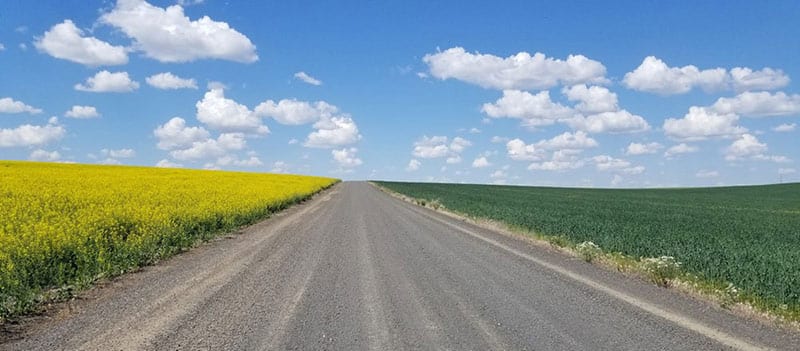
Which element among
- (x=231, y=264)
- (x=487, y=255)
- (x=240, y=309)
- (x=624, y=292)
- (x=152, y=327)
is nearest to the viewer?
(x=152, y=327)

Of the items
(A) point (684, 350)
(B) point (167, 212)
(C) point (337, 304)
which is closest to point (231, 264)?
(C) point (337, 304)

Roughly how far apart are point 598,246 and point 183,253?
35.5 feet

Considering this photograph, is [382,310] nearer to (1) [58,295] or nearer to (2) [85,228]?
(1) [58,295]

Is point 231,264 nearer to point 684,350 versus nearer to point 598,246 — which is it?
point 684,350

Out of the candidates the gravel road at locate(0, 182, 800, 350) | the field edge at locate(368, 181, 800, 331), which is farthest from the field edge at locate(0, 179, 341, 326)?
the field edge at locate(368, 181, 800, 331)

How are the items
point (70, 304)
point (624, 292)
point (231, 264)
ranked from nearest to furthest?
point (70, 304) < point (624, 292) < point (231, 264)

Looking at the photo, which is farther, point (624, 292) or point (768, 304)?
point (624, 292)

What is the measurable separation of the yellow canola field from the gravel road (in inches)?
30.2

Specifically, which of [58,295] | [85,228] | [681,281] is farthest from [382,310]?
[85,228]

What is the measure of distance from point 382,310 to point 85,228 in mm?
8539

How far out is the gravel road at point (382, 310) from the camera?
254 inches

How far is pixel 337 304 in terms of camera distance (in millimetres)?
8102

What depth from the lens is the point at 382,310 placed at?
25.6 feet

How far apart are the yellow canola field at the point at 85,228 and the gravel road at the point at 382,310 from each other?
2.51 ft
